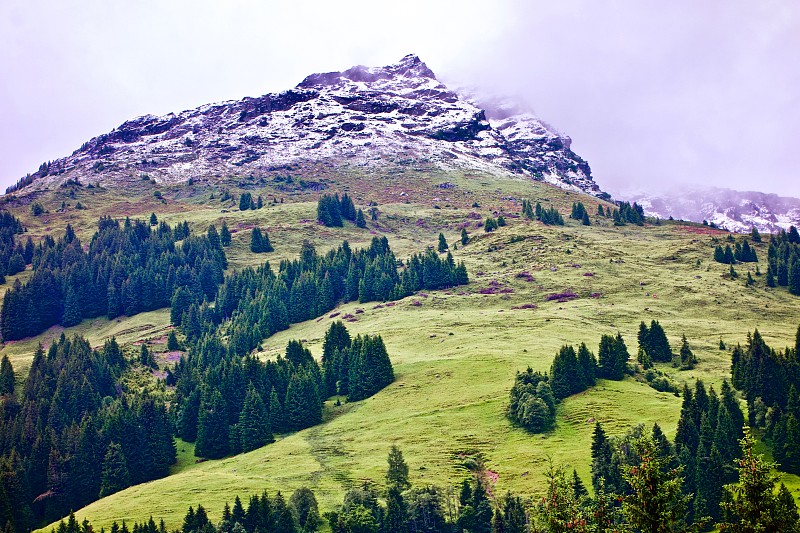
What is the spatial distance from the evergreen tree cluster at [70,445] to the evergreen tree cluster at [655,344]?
323 feet

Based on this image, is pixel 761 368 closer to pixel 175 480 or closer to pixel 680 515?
pixel 680 515

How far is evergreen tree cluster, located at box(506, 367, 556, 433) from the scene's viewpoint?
10925 cm

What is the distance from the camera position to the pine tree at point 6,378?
145500 mm

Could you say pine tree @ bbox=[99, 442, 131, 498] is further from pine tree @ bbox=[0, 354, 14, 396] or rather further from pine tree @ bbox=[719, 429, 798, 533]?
pine tree @ bbox=[719, 429, 798, 533]

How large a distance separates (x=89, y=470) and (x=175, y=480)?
21.9 metres

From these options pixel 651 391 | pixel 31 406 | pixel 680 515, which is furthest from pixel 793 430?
pixel 31 406

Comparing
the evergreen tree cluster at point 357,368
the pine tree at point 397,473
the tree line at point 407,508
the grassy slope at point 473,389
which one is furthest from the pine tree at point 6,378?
the pine tree at point 397,473

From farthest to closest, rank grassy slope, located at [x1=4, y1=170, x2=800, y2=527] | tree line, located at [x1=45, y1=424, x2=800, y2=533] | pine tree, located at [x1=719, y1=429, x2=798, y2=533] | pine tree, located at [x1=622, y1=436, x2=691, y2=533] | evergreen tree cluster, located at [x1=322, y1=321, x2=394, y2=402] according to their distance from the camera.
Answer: evergreen tree cluster, located at [x1=322, y1=321, x2=394, y2=402], grassy slope, located at [x1=4, y1=170, x2=800, y2=527], tree line, located at [x1=45, y1=424, x2=800, y2=533], pine tree, located at [x1=622, y1=436, x2=691, y2=533], pine tree, located at [x1=719, y1=429, x2=798, y2=533]

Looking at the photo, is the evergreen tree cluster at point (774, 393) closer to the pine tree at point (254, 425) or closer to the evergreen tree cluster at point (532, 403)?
the evergreen tree cluster at point (532, 403)

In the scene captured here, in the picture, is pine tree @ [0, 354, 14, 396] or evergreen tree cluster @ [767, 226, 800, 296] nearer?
pine tree @ [0, 354, 14, 396]

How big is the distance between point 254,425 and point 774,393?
9059 cm

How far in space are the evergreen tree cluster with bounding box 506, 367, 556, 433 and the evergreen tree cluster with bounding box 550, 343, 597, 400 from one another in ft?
6.58

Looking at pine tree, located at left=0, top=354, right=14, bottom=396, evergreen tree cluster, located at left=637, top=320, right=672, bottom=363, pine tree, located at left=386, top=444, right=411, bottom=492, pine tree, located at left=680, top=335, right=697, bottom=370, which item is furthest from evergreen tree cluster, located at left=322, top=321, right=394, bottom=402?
pine tree, located at left=0, top=354, right=14, bottom=396

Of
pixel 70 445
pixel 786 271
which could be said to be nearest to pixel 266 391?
pixel 70 445
